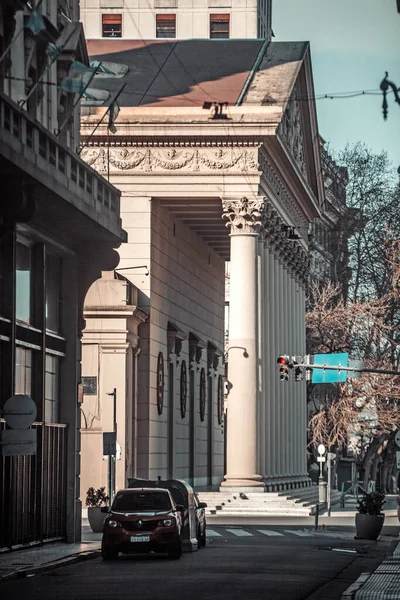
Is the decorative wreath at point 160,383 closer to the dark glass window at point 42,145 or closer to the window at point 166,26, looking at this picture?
the window at point 166,26

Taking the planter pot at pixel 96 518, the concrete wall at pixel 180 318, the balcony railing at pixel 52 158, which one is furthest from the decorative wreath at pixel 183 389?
the balcony railing at pixel 52 158

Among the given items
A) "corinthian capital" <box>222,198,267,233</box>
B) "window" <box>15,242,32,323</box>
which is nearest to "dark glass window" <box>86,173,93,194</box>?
"window" <box>15,242,32,323</box>

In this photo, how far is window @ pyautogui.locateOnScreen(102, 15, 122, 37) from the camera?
3159 inches

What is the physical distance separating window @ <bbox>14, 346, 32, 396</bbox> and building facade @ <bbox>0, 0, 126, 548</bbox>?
0.02m

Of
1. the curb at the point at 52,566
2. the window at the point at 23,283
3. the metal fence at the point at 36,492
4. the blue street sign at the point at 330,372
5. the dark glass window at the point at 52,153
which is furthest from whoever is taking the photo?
the blue street sign at the point at 330,372

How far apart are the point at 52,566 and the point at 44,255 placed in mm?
8824

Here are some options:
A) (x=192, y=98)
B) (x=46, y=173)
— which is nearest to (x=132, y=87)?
(x=192, y=98)

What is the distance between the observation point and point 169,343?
61.0m

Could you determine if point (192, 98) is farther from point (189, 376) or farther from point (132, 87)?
point (189, 376)

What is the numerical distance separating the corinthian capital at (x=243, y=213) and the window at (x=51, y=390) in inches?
870

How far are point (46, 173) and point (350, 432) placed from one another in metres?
45.9

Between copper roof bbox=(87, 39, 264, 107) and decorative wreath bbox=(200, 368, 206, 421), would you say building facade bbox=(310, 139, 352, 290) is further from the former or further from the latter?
copper roof bbox=(87, 39, 264, 107)

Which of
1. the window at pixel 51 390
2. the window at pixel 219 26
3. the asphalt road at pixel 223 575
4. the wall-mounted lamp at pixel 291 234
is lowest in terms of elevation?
the asphalt road at pixel 223 575

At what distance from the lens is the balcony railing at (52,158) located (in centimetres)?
2697
